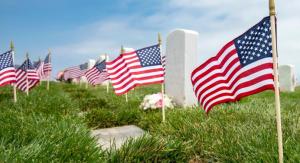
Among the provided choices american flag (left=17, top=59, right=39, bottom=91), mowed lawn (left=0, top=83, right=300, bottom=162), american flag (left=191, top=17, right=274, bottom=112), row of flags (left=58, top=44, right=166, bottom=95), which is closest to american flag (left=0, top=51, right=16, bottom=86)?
american flag (left=17, top=59, right=39, bottom=91)

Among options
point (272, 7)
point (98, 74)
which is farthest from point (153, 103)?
point (98, 74)

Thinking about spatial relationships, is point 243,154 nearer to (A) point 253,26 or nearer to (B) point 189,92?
(A) point 253,26

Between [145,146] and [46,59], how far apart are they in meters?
17.0

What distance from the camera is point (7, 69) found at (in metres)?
11.0

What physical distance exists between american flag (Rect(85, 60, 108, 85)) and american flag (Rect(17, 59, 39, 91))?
9.68 feet

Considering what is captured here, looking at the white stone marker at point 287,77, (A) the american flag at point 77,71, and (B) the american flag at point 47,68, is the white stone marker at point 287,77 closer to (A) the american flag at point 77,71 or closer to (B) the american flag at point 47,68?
(A) the american flag at point 77,71

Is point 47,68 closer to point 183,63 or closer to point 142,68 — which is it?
point 183,63

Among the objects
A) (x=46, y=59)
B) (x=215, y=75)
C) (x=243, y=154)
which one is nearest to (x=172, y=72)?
(x=215, y=75)

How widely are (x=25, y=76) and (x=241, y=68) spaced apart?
34.5 ft

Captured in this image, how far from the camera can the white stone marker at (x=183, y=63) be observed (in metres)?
10.5

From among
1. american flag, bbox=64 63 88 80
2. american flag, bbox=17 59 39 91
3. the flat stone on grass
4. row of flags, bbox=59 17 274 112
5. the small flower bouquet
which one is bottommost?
the flat stone on grass

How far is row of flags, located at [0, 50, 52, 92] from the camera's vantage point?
431 inches

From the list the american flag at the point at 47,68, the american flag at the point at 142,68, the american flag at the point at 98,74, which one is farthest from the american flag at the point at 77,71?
the american flag at the point at 142,68

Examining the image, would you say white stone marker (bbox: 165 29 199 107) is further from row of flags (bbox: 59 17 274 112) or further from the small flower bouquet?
row of flags (bbox: 59 17 274 112)
